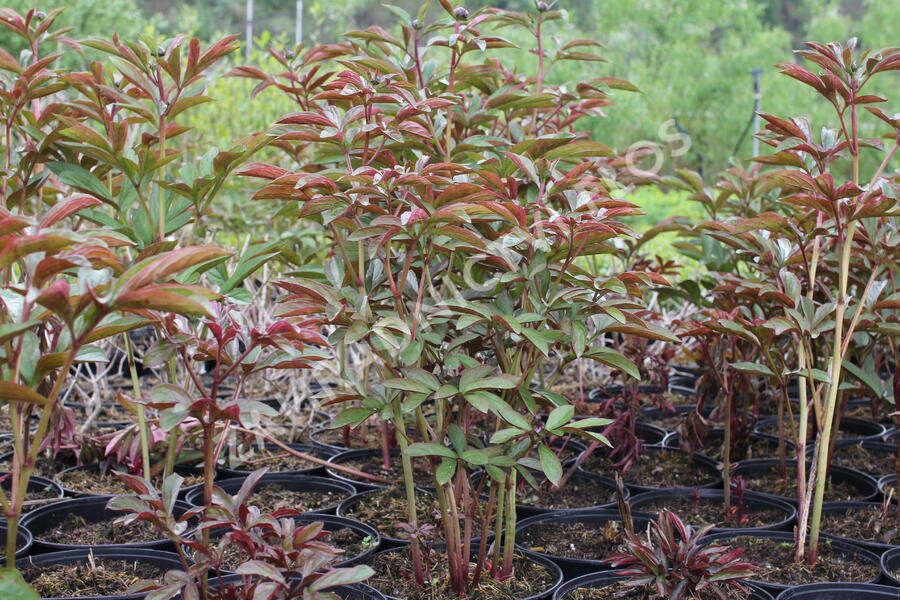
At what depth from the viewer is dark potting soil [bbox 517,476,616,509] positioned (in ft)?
7.16

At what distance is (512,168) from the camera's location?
182cm

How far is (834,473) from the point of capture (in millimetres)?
2426

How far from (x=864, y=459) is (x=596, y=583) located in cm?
133

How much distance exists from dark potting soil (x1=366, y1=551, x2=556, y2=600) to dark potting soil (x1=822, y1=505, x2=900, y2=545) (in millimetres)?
790

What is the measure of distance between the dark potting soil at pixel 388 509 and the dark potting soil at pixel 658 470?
0.57 m

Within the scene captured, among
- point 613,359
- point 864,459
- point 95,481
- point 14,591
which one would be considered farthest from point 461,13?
point 864,459

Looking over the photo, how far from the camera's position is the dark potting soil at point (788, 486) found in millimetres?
2260

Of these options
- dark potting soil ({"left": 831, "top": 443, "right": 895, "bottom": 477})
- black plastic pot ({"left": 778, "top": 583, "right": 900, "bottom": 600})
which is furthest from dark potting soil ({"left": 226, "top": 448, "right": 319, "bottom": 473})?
dark potting soil ({"left": 831, "top": 443, "right": 895, "bottom": 477})

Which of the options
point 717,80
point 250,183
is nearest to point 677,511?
point 250,183

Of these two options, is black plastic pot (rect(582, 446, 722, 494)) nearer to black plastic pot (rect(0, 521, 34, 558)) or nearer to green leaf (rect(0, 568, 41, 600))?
black plastic pot (rect(0, 521, 34, 558))

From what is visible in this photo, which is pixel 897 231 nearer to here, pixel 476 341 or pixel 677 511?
pixel 677 511

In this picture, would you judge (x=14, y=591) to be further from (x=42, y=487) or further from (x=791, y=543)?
(x=791, y=543)

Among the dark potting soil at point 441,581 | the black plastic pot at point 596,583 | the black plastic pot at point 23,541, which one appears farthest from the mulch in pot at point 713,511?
the black plastic pot at point 23,541

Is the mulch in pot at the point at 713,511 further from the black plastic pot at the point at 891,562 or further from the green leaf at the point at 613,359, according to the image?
the green leaf at the point at 613,359
